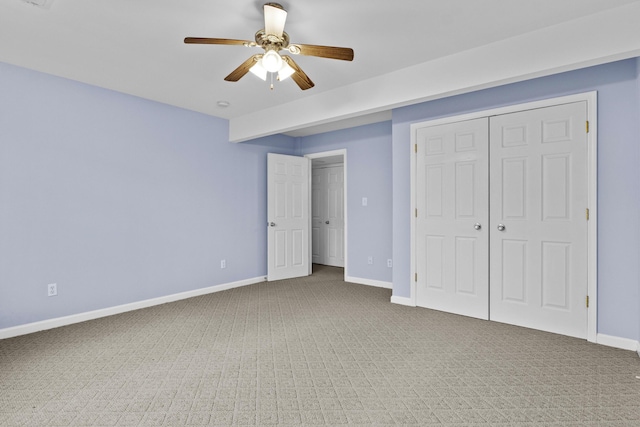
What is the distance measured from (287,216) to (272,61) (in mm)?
3595

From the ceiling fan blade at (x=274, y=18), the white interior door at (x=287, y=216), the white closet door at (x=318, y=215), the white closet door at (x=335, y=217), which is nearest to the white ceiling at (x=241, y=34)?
the ceiling fan blade at (x=274, y=18)

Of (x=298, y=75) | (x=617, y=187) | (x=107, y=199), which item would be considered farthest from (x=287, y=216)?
(x=617, y=187)

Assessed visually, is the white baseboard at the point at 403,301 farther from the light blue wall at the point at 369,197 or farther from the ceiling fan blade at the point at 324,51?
the ceiling fan blade at the point at 324,51

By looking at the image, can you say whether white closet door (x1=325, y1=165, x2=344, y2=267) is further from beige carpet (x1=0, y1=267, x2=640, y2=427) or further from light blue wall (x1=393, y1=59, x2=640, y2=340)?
light blue wall (x1=393, y1=59, x2=640, y2=340)

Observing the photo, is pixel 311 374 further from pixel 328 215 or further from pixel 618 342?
pixel 328 215

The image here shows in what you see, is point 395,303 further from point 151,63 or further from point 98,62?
point 98,62

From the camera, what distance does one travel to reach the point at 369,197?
213 inches

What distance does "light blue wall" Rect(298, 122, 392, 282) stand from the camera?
5211mm

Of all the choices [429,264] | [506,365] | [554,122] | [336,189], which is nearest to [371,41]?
[554,122]

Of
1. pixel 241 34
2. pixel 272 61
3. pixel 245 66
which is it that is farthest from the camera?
pixel 241 34

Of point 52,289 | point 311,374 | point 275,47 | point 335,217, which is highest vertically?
point 275,47

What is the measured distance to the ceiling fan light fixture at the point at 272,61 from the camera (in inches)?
93.0

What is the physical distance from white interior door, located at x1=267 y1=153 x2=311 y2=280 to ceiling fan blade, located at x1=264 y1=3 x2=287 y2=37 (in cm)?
331

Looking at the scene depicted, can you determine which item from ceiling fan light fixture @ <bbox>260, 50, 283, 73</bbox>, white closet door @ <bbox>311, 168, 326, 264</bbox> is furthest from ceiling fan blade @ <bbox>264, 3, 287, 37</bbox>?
white closet door @ <bbox>311, 168, 326, 264</bbox>
